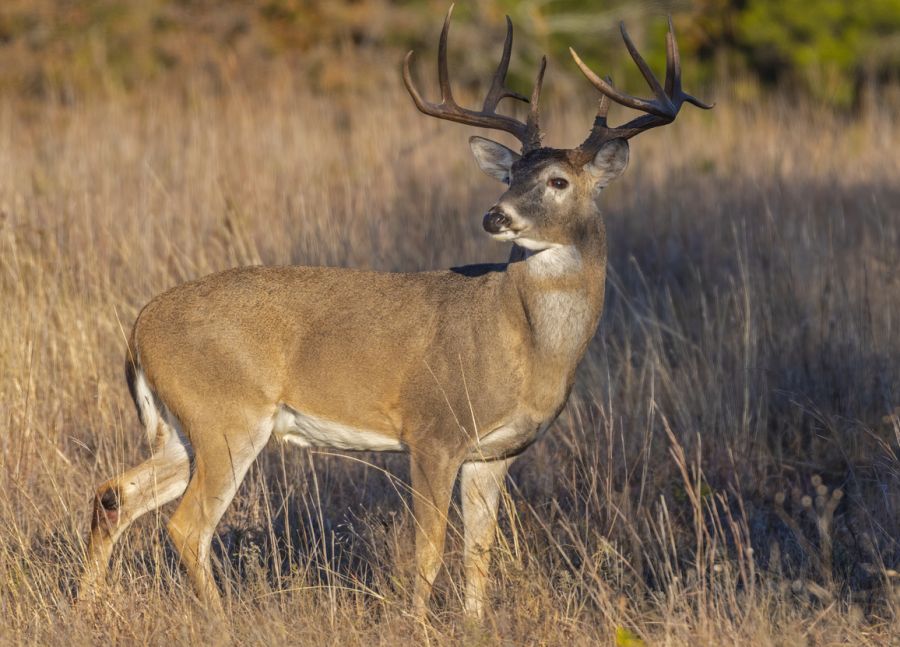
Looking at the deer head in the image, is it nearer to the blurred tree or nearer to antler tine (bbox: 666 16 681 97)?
antler tine (bbox: 666 16 681 97)

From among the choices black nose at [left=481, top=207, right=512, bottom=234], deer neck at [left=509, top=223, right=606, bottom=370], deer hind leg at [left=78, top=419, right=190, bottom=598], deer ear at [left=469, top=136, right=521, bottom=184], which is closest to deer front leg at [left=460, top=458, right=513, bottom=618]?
deer neck at [left=509, top=223, right=606, bottom=370]

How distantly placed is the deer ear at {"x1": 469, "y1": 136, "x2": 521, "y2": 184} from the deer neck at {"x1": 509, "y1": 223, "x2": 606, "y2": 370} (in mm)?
531

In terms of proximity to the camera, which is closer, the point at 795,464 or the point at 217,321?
the point at 217,321

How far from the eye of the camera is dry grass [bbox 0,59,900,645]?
14.0 feet

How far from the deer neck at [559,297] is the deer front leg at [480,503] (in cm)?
51

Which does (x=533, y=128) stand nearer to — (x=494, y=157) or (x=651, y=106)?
(x=494, y=157)

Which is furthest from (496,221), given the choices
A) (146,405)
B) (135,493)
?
(135,493)

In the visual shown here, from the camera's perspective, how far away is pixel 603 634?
161 inches

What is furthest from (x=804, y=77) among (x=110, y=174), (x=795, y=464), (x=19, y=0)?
(x=795, y=464)

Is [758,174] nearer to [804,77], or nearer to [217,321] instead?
[217,321]

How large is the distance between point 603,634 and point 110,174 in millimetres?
6261

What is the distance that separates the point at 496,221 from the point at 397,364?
27.7 inches

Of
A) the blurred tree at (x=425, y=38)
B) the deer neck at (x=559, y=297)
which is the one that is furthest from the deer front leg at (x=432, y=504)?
the blurred tree at (x=425, y=38)

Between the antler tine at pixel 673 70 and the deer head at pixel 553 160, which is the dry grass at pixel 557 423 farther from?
the antler tine at pixel 673 70
